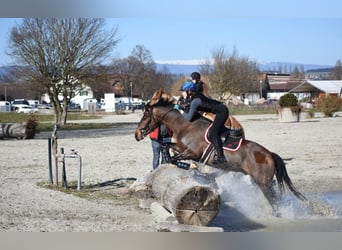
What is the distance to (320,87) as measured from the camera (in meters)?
41.4

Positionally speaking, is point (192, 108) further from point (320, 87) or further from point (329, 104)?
point (320, 87)

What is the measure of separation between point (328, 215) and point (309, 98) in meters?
39.6

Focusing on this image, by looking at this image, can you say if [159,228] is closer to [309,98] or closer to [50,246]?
[50,246]

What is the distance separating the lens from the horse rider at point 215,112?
26.9ft

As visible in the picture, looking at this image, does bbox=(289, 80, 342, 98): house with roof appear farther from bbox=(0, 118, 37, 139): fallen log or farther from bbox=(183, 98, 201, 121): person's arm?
bbox=(183, 98, 201, 121): person's arm

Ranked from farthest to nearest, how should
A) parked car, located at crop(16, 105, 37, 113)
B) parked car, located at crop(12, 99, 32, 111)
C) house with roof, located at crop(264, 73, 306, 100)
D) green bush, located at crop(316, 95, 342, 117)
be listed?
house with roof, located at crop(264, 73, 306, 100) < green bush, located at crop(316, 95, 342, 117) < parked car, located at crop(16, 105, 37, 113) < parked car, located at crop(12, 99, 32, 111)

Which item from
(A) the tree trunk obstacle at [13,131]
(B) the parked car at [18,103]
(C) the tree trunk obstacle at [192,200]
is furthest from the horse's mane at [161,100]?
(B) the parked car at [18,103]

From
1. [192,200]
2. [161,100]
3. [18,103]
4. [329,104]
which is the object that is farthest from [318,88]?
[192,200]

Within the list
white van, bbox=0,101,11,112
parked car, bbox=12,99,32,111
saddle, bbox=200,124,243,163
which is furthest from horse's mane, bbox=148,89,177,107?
parked car, bbox=12,99,32,111

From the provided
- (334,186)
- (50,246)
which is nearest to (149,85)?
(334,186)

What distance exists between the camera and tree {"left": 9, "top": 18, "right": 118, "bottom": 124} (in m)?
21.8

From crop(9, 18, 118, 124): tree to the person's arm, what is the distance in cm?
1278

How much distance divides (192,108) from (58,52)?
1603 centimetres

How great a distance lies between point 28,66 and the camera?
2456 centimetres
